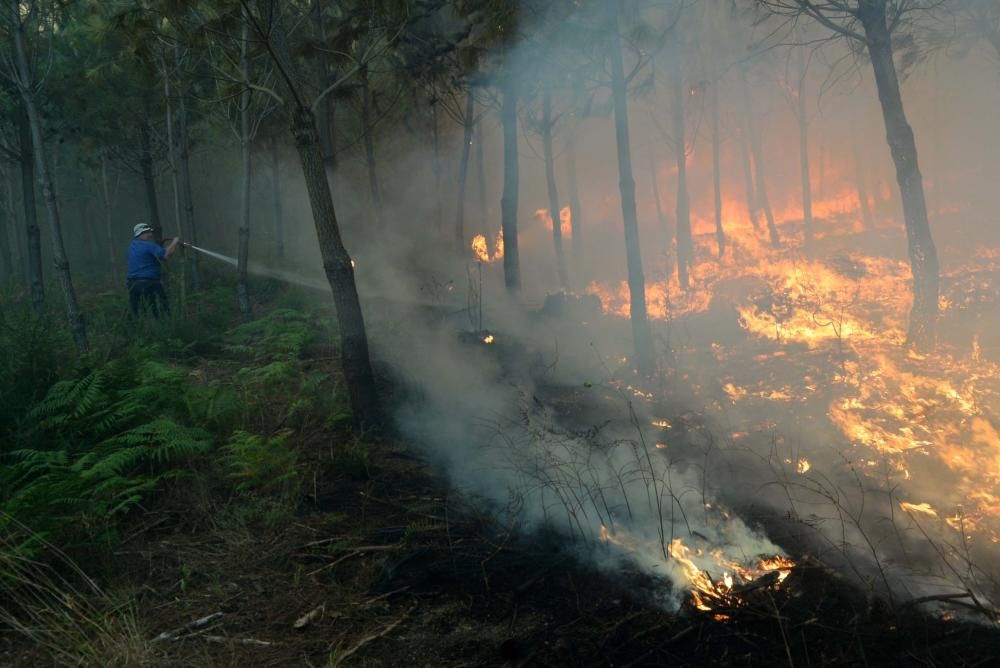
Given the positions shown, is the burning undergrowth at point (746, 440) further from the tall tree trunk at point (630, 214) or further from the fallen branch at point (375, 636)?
the fallen branch at point (375, 636)

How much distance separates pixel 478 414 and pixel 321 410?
1.62m

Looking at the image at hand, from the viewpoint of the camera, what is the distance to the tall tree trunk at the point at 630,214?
919 centimetres

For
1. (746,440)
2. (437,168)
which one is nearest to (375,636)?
(746,440)

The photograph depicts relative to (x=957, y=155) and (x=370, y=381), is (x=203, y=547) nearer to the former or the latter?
(x=370, y=381)

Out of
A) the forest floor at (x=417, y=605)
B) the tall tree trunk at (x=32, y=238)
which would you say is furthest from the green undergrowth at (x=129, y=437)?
the tall tree trunk at (x=32, y=238)

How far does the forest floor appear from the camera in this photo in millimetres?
2918

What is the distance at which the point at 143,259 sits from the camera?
9406mm

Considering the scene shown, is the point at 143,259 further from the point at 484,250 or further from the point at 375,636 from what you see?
the point at 484,250

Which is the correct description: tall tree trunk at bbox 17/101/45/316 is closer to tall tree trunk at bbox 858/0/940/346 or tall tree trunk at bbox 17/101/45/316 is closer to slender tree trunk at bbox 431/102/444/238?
slender tree trunk at bbox 431/102/444/238

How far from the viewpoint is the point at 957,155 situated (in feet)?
112

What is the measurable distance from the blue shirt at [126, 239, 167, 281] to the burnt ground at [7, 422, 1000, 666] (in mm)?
6247

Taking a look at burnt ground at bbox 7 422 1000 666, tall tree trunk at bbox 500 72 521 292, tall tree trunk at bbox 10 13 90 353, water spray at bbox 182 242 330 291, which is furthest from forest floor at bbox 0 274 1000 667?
water spray at bbox 182 242 330 291

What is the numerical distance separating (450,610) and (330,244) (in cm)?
354

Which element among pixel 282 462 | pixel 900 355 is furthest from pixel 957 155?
pixel 282 462
